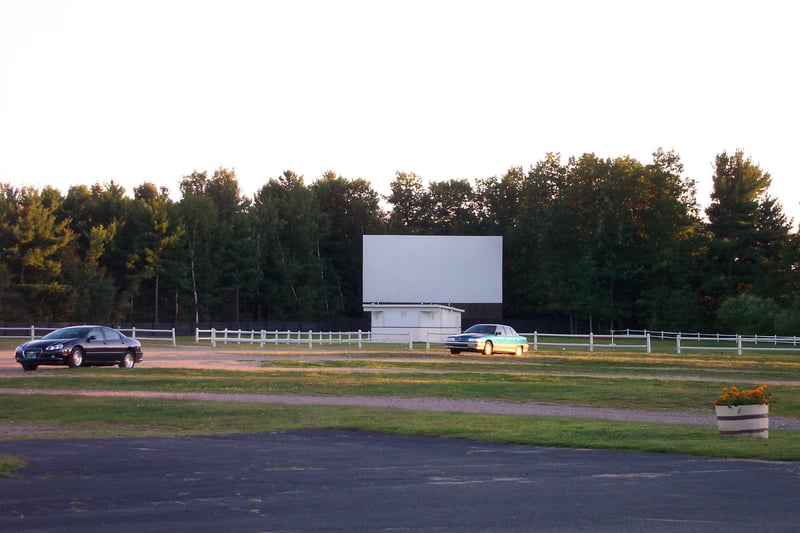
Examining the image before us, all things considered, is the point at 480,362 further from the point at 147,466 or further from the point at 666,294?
the point at 666,294

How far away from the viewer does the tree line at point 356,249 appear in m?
83.9

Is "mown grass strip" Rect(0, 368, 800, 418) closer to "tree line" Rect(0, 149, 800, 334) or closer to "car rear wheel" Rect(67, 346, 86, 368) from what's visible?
"car rear wheel" Rect(67, 346, 86, 368)

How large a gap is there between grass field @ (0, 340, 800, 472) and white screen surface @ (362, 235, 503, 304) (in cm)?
3650

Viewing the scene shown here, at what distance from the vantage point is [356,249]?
11456 centimetres

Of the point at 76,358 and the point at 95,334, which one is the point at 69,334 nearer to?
the point at 95,334

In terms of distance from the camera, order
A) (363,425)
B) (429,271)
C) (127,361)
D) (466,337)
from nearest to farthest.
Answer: (363,425), (127,361), (466,337), (429,271)

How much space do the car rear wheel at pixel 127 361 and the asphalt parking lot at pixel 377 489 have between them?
18.5 metres

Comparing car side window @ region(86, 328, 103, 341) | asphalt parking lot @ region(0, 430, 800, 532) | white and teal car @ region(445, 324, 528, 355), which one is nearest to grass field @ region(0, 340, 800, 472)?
white and teal car @ region(445, 324, 528, 355)

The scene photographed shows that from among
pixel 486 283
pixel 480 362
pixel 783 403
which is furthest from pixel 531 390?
pixel 486 283

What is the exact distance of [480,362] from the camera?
139ft

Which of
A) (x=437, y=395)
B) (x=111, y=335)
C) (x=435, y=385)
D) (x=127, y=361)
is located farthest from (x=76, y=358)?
(x=437, y=395)

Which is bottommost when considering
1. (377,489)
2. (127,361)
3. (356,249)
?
(377,489)

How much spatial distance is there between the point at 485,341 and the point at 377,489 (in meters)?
37.0

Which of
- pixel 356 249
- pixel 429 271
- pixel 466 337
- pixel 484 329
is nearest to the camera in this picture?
pixel 466 337
